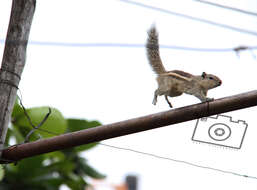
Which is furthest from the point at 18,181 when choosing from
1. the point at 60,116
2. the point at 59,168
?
the point at 60,116

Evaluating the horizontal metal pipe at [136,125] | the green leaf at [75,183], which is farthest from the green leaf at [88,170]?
the horizontal metal pipe at [136,125]

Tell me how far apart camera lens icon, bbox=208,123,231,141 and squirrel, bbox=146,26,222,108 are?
621 millimetres

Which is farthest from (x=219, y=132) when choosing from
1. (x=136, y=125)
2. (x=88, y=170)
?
(x=88, y=170)

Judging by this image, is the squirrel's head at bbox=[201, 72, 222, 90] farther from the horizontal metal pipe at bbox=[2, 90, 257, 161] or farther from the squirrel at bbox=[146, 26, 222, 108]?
the horizontal metal pipe at bbox=[2, 90, 257, 161]

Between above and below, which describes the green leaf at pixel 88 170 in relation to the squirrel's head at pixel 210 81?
below

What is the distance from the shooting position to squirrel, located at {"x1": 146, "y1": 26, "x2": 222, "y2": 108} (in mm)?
4652

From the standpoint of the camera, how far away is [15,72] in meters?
4.26

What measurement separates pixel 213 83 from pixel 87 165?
3504mm

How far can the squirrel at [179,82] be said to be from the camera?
4652 mm

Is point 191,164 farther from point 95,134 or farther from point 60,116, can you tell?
point 60,116

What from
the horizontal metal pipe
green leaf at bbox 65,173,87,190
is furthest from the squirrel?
green leaf at bbox 65,173,87,190

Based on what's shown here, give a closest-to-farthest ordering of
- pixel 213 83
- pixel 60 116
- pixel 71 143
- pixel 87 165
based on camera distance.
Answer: pixel 71 143
pixel 213 83
pixel 60 116
pixel 87 165
